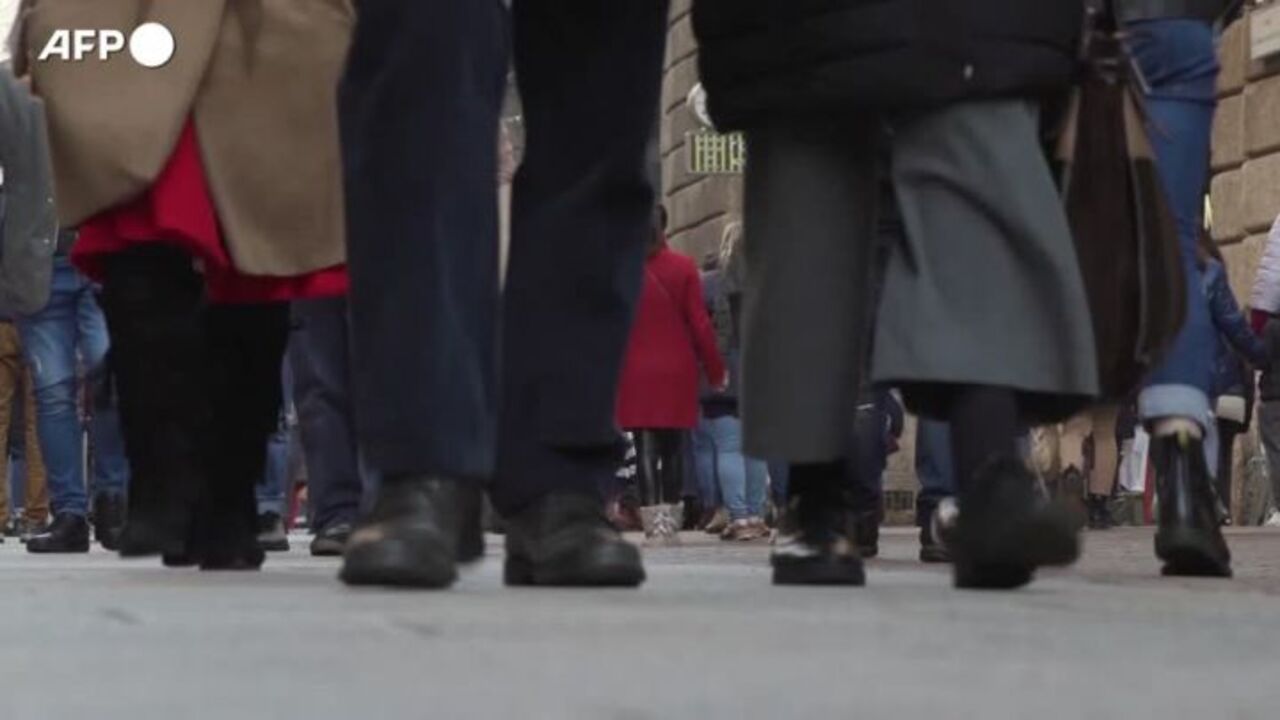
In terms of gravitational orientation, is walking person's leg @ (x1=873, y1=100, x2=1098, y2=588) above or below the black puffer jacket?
below

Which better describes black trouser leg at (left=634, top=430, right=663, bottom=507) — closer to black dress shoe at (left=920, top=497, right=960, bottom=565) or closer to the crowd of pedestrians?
black dress shoe at (left=920, top=497, right=960, bottom=565)

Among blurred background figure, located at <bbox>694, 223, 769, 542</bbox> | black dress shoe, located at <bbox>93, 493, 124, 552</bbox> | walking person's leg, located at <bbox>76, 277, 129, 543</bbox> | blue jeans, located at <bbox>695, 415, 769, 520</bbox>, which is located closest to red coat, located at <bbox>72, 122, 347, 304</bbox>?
walking person's leg, located at <bbox>76, 277, 129, 543</bbox>

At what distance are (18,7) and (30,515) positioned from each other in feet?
26.9

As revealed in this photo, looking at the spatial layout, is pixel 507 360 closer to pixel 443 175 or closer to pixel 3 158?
pixel 443 175

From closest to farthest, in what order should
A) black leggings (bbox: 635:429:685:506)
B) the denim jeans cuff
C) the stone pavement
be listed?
the stone pavement
the denim jeans cuff
black leggings (bbox: 635:429:685:506)

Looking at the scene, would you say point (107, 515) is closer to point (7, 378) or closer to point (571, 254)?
point (7, 378)

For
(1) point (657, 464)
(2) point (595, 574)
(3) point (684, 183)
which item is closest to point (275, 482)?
(1) point (657, 464)

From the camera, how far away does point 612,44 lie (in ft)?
15.2

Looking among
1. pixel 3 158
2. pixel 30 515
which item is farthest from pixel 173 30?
pixel 30 515

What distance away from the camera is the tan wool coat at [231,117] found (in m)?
6.14

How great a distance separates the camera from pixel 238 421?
20.1ft

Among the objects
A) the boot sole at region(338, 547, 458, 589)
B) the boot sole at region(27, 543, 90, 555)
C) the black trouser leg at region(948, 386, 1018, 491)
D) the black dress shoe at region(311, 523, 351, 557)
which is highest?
the black trouser leg at region(948, 386, 1018, 491)

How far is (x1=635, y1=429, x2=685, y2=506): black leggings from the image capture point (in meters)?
14.6

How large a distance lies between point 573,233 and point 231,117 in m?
1.74
